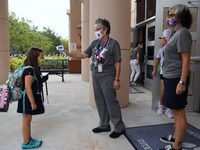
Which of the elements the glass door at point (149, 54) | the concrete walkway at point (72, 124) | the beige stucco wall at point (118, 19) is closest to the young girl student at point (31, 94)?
the concrete walkway at point (72, 124)

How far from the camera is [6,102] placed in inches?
91.7

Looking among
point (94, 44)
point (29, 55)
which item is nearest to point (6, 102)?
point (29, 55)

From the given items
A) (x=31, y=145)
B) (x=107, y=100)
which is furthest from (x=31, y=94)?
(x=107, y=100)

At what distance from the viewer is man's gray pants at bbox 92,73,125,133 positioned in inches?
109

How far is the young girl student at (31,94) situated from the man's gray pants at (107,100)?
34.5 inches

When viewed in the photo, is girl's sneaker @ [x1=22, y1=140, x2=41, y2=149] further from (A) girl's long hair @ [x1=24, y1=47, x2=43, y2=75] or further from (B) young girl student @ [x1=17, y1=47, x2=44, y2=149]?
(A) girl's long hair @ [x1=24, y1=47, x2=43, y2=75]

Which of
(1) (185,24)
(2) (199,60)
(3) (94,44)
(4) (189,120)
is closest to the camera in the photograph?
(1) (185,24)

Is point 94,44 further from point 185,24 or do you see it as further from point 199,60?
point 199,60

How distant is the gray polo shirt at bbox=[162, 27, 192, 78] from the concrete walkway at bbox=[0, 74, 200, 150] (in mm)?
1240

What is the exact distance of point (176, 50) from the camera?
221 centimetres

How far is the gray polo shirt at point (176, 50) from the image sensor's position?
211 centimetres

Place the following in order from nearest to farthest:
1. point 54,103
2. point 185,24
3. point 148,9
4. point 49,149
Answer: point 185,24 → point 49,149 → point 54,103 → point 148,9

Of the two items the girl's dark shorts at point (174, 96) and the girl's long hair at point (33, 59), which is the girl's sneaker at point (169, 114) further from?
the girl's long hair at point (33, 59)

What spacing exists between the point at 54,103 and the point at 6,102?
8.56ft
